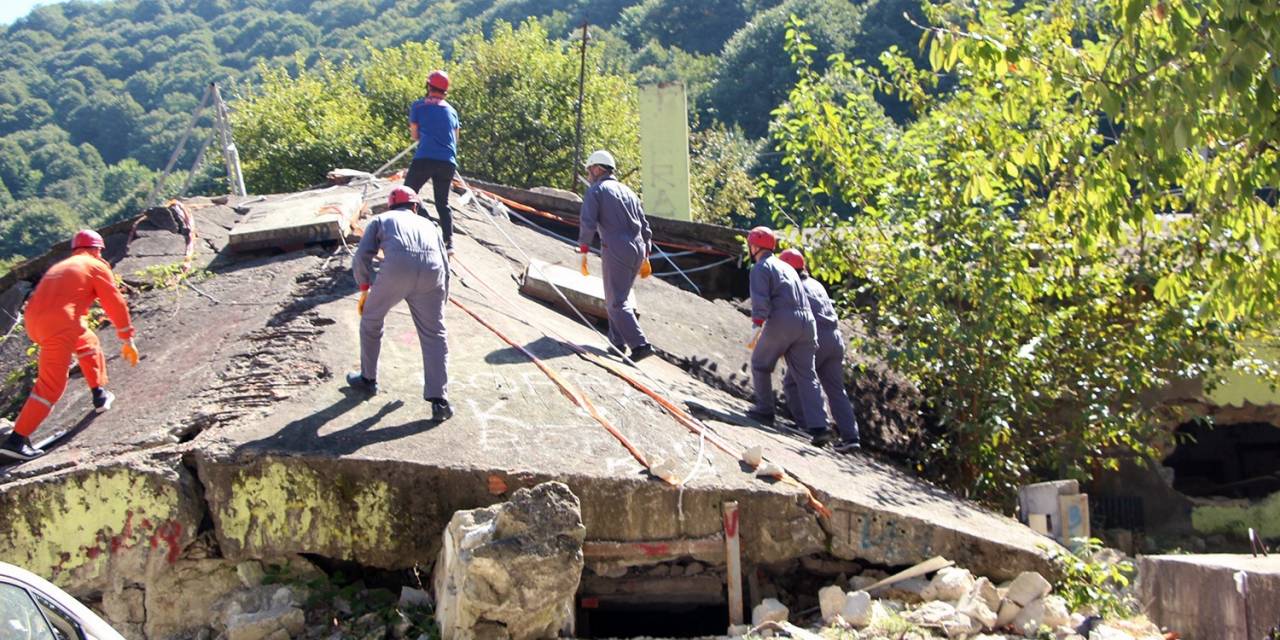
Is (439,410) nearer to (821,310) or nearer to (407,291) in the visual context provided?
(407,291)

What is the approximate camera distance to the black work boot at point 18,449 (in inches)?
321

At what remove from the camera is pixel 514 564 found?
23.0 feet

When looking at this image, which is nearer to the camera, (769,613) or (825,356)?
(769,613)

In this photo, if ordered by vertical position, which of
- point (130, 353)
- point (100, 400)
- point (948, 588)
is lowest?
point (948, 588)

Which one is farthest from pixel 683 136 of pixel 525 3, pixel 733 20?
pixel 525 3

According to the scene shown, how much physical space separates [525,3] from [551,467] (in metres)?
61.6

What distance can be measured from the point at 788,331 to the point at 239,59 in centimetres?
6750

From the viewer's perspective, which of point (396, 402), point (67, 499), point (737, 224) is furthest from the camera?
point (737, 224)

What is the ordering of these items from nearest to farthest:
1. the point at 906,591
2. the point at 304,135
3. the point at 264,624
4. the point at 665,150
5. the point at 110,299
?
the point at 264,624, the point at 906,591, the point at 110,299, the point at 665,150, the point at 304,135

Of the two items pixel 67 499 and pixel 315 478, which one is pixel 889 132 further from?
pixel 67 499

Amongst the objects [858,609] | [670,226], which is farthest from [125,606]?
[670,226]

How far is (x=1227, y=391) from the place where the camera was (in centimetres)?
1349

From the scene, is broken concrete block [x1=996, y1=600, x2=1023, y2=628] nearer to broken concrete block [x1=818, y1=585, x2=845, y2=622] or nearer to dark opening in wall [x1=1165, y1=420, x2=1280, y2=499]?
broken concrete block [x1=818, y1=585, x2=845, y2=622]

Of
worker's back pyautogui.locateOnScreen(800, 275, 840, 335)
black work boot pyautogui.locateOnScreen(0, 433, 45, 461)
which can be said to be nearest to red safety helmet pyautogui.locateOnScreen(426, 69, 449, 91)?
worker's back pyautogui.locateOnScreen(800, 275, 840, 335)
